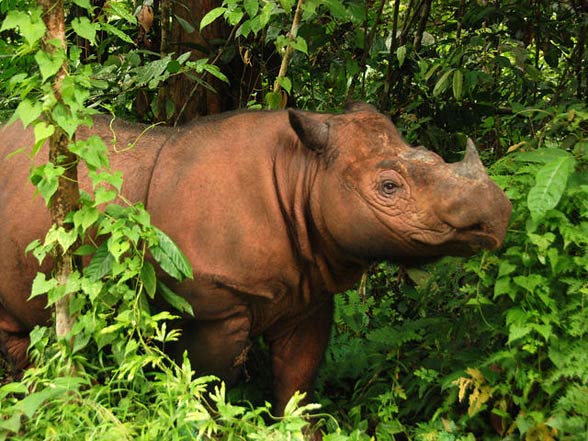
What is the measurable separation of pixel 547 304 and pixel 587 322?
19 cm

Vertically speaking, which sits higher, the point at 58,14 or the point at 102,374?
the point at 58,14

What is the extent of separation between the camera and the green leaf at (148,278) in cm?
398

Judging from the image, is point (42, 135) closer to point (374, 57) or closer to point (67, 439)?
point (67, 439)

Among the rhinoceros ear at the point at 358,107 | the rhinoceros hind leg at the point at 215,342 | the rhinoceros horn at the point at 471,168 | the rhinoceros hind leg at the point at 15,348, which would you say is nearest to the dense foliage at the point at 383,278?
the rhinoceros hind leg at the point at 215,342

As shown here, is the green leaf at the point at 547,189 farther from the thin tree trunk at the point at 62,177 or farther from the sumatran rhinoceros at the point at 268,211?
the thin tree trunk at the point at 62,177

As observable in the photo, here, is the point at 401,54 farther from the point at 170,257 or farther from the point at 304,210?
the point at 170,257

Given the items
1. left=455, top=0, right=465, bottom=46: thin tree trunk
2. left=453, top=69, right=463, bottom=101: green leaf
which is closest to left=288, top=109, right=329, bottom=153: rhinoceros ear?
left=453, top=69, right=463, bottom=101: green leaf

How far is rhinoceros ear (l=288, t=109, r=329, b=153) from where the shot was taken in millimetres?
4379

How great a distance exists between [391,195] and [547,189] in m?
0.69

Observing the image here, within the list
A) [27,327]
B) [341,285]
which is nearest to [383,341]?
[341,285]

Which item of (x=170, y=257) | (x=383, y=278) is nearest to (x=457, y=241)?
(x=170, y=257)

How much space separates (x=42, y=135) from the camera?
359 cm

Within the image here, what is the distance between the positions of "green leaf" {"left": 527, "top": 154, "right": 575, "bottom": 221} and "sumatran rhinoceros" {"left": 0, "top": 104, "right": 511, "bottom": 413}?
338mm

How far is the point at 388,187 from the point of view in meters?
4.20
